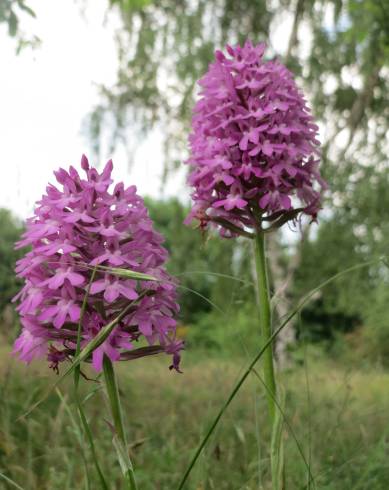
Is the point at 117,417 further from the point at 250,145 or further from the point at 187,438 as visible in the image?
the point at 187,438

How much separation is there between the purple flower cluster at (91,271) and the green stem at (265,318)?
1.21 feet

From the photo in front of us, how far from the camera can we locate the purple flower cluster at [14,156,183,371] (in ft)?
4.90

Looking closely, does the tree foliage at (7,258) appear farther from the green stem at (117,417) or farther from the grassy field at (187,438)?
the green stem at (117,417)

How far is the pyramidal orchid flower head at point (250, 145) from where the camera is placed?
210 centimetres

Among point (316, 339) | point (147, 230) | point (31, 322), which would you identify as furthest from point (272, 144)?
point (316, 339)

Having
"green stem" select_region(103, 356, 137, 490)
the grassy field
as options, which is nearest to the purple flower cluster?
"green stem" select_region(103, 356, 137, 490)

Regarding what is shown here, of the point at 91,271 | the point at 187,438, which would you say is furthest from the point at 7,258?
the point at 91,271

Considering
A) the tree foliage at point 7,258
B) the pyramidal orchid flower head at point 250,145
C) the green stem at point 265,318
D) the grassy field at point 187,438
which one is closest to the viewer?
the green stem at point 265,318

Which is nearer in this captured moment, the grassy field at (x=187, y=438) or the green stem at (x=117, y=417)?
the green stem at (x=117, y=417)

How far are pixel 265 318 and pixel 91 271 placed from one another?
678 mm

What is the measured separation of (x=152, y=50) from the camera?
12719 millimetres

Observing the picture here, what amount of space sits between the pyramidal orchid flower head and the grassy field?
55 cm

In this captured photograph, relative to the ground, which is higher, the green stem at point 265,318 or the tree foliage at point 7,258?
the tree foliage at point 7,258

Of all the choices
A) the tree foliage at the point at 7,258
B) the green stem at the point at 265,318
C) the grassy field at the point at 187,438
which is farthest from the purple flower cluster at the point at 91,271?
the tree foliage at the point at 7,258
